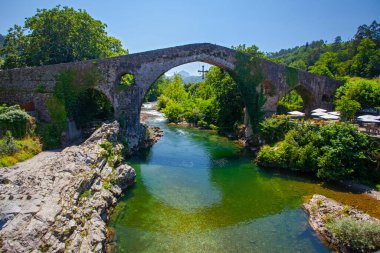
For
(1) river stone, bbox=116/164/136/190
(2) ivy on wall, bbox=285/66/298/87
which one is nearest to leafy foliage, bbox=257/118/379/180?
(2) ivy on wall, bbox=285/66/298/87

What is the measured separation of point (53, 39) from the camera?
2469 cm

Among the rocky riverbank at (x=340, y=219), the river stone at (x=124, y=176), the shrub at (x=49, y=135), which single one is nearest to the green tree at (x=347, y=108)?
the rocky riverbank at (x=340, y=219)

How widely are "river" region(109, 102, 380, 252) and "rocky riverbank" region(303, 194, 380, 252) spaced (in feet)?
1.30

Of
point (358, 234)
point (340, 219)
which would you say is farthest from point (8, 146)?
point (358, 234)

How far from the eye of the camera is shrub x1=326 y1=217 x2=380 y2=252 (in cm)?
891

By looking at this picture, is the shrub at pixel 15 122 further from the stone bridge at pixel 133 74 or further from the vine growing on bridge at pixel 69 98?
the stone bridge at pixel 133 74

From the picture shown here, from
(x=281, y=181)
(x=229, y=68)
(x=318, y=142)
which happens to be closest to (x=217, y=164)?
(x=281, y=181)

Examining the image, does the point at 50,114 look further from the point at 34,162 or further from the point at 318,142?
the point at 318,142

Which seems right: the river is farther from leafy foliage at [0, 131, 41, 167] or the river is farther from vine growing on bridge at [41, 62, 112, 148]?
leafy foliage at [0, 131, 41, 167]

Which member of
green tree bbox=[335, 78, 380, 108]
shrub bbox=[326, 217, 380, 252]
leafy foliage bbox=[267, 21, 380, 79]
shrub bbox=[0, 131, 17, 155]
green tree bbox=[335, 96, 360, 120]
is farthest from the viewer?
leafy foliage bbox=[267, 21, 380, 79]

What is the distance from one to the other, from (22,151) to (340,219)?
16.4 meters

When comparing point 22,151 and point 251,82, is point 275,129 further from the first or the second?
point 22,151

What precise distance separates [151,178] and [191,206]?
418cm

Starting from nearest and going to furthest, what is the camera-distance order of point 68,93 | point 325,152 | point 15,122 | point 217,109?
point 325,152 < point 15,122 < point 68,93 < point 217,109
